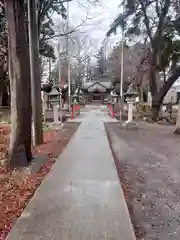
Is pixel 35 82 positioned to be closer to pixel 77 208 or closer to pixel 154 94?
pixel 77 208

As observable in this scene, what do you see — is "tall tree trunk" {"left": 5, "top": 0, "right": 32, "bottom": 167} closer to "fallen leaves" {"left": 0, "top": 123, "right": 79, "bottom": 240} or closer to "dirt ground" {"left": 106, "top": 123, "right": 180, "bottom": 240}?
"fallen leaves" {"left": 0, "top": 123, "right": 79, "bottom": 240}

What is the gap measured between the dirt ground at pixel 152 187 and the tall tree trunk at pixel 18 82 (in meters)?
2.23

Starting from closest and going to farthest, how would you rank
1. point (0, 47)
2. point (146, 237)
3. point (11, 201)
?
point (146, 237) < point (11, 201) < point (0, 47)

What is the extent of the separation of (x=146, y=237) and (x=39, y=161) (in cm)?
344

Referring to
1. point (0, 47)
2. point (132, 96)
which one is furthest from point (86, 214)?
point (0, 47)

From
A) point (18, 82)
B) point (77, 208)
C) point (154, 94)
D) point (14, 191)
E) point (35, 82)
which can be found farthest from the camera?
point (154, 94)

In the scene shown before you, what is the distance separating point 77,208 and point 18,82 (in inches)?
112

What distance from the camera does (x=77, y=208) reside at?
131 inches

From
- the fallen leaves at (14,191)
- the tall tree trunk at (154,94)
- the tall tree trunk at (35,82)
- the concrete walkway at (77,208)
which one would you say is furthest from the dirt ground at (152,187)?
the tall tree trunk at (154,94)

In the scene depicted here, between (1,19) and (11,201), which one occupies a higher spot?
(1,19)

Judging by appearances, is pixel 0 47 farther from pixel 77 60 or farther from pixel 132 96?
pixel 77 60

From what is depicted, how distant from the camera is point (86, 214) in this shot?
3154 millimetres

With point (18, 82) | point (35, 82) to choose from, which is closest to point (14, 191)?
point (18, 82)

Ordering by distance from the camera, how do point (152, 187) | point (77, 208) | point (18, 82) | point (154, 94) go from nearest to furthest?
point (77, 208) → point (152, 187) → point (18, 82) → point (154, 94)
